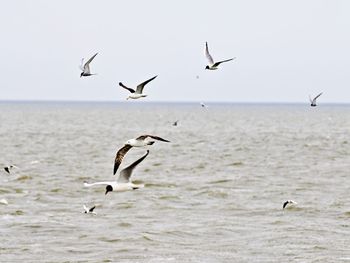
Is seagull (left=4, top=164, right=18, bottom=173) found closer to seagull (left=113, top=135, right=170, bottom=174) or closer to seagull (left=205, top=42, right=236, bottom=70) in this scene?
seagull (left=205, top=42, right=236, bottom=70)

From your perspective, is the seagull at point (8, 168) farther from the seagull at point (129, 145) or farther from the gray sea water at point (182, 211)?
the seagull at point (129, 145)

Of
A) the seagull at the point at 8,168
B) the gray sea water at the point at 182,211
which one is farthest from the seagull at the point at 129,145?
the seagull at the point at 8,168

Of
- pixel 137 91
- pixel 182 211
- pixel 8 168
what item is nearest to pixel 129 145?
pixel 137 91

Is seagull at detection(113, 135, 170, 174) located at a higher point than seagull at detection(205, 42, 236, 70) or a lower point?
lower

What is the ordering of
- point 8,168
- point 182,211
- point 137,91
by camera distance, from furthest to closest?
point 8,168 < point 182,211 < point 137,91

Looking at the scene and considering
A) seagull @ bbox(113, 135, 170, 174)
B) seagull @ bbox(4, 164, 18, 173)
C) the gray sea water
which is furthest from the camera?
seagull @ bbox(4, 164, 18, 173)

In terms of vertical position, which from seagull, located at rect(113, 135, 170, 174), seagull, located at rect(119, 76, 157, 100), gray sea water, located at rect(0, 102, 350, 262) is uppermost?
seagull, located at rect(119, 76, 157, 100)

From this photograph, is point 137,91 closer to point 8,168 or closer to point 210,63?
point 210,63

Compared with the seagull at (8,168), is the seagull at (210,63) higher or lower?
higher

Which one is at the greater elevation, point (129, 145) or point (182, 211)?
point (129, 145)

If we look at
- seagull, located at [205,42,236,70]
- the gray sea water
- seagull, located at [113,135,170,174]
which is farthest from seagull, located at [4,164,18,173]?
seagull, located at [113,135,170,174]

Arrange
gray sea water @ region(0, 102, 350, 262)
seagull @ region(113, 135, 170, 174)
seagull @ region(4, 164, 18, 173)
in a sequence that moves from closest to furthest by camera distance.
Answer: seagull @ region(113, 135, 170, 174) < gray sea water @ region(0, 102, 350, 262) < seagull @ region(4, 164, 18, 173)

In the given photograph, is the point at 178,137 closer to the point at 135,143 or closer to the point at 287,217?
the point at 287,217

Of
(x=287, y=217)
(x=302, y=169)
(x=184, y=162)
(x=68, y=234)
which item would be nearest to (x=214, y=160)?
(x=184, y=162)
